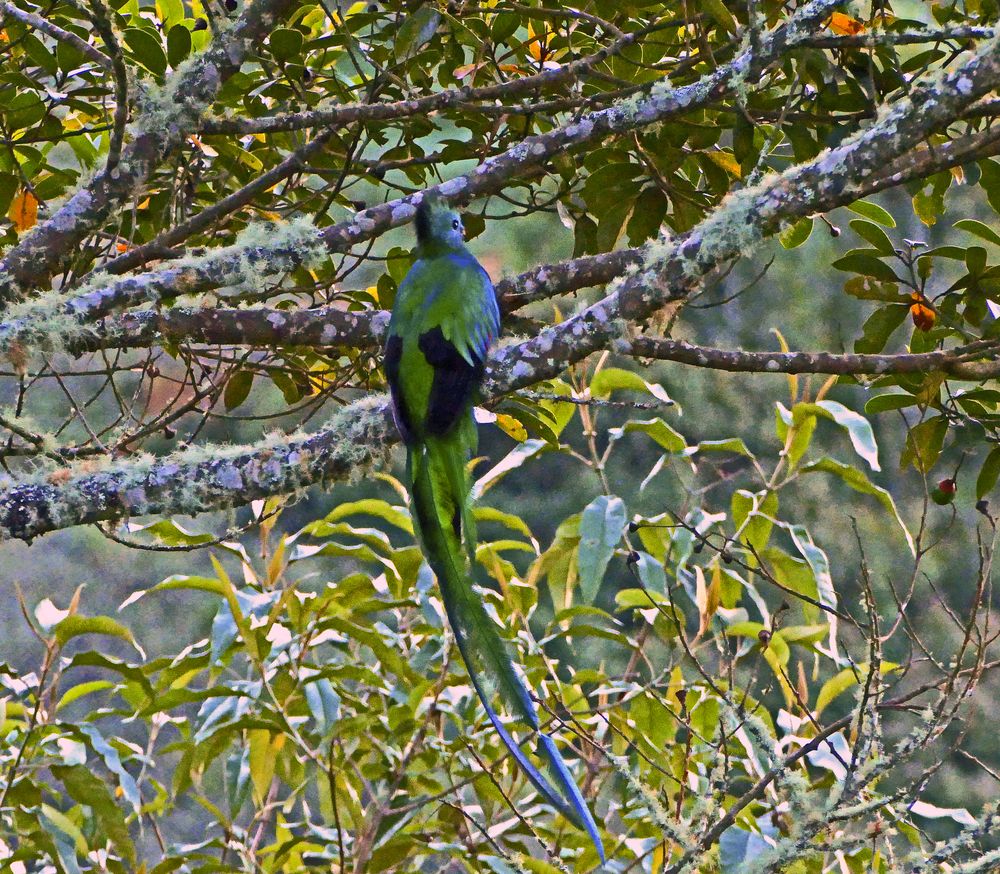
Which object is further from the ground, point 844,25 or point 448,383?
point 844,25

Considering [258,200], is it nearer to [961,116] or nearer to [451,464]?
[451,464]

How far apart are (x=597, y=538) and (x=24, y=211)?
1273mm

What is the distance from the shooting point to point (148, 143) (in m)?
1.72

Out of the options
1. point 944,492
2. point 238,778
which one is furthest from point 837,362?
point 238,778

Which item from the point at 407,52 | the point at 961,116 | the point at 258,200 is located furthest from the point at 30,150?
the point at 961,116

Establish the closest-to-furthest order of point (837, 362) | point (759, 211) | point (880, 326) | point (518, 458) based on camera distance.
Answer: point (759, 211)
point (837, 362)
point (880, 326)
point (518, 458)

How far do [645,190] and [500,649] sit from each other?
3.28ft

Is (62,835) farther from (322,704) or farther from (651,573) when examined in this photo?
(651,573)

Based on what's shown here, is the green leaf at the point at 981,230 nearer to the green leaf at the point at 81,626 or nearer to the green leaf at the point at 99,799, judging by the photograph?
the green leaf at the point at 81,626

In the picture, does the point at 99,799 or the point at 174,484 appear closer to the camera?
the point at 174,484

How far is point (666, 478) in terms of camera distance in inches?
300

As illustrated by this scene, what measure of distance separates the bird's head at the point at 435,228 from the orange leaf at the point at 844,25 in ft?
2.91

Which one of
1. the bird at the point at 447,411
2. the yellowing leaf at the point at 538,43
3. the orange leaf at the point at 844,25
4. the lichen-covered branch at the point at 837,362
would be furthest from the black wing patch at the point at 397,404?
the orange leaf at the point at 844,25

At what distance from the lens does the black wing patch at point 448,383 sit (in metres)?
1.46
